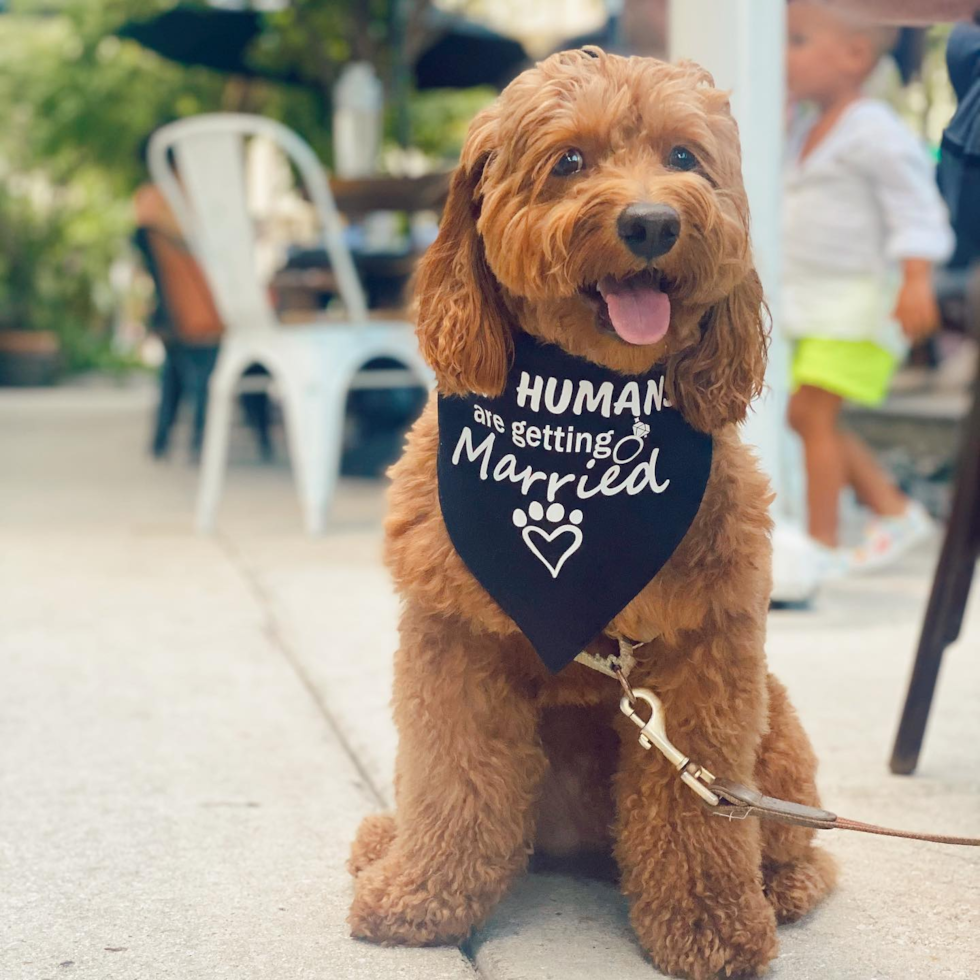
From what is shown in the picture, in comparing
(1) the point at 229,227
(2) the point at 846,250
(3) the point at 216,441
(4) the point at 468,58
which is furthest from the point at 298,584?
(4) the point at 468,58

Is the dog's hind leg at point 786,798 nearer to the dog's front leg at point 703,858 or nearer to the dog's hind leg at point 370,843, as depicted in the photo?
the dog's front leg at point 703,858

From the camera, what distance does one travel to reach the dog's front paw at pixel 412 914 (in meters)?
1.92

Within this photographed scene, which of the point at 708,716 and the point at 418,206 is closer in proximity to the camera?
the point at 708,716

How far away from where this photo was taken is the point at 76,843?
7.60ft

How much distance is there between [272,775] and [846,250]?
9.79ft

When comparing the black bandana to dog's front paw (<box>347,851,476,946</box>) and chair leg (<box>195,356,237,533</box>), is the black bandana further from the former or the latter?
chair leg (<box>195,356,237,533</box>)

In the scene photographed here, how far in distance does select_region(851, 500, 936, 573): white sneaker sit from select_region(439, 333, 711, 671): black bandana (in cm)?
300

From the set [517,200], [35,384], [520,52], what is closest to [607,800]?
[517,200]

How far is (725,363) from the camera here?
1.83 metres

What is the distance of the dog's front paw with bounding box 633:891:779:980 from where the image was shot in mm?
1818

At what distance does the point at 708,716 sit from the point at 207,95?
12516mm

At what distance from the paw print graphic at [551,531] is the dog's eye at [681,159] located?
1.63 ft

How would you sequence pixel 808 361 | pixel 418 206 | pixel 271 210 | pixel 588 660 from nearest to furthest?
pixel 588 660
pixel 808 361
pixel 418 206
pixel 271 210

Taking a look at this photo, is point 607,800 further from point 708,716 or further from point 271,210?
point 271,210
